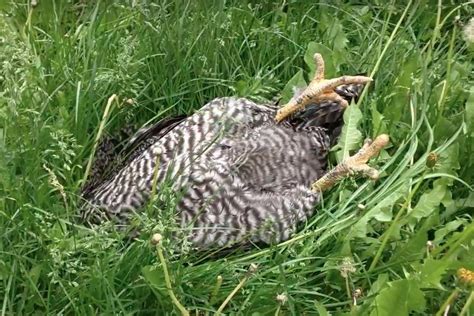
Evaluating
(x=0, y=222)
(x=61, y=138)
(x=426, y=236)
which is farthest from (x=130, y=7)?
(x=426, y=236)

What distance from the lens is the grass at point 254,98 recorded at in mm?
2432

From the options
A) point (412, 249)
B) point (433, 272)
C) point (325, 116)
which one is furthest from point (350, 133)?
point (433, 272)

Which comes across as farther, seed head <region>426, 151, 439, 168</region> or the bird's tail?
the bird's tail

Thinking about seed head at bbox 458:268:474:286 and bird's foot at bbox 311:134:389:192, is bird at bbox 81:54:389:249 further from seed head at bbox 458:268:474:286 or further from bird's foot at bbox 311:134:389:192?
seed head at bbox 458:268:474:286

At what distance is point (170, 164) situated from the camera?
8.39ft

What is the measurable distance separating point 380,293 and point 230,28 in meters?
1.22

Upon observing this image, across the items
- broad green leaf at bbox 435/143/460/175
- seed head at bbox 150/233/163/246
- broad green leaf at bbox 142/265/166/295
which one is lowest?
broad green leaf at bbox 142/265/166/295

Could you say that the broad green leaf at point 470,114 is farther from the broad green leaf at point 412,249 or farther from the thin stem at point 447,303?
the thin stem at point 447,303

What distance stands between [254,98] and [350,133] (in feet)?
1.14

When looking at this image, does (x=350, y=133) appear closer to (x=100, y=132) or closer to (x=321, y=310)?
(x=321, y=310)

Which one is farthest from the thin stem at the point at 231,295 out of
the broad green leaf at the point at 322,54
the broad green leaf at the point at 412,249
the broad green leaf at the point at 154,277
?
the broad green leaf at the point at 322,54

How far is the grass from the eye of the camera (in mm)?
2432

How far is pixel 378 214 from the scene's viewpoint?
8.57 feet

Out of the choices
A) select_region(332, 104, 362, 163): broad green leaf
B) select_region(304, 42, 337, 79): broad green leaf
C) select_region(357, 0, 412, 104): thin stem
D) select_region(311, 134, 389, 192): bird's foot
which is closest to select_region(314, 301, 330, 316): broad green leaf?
select_region(311, 134, 389, 192): bird's foot
